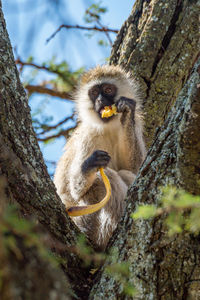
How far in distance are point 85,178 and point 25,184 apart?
1567mm

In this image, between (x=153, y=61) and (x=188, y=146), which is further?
(x=153, y=61)

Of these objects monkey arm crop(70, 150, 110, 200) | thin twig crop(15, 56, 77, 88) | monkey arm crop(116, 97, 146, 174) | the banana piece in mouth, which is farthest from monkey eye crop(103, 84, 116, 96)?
thin twig crop(15, 56, 77, 88)

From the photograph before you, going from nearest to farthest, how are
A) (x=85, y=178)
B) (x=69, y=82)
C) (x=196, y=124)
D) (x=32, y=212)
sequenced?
(x=196, y=124) < (x=32, y=212) < (x=85, y=178) < (x=69, y=82)

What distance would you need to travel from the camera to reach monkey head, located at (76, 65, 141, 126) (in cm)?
489

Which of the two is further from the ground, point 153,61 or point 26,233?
point 153,61

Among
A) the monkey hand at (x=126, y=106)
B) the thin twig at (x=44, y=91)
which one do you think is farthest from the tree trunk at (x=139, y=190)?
the thin twig at (x=44, y=91)

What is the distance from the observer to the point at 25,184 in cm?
258

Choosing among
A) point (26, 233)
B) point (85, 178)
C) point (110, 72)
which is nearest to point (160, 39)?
point (110, 72)

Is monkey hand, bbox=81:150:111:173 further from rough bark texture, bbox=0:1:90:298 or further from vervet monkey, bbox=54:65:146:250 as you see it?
rough bark texture, bbox=0:1:90:298

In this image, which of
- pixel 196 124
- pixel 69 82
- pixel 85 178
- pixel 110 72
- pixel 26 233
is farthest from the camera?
pixel 69 82

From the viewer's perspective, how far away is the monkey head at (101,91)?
4.89 meters

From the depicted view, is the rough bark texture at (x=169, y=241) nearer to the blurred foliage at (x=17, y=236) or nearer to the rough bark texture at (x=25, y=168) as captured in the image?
the rough bark texture at (x=25, y=168)

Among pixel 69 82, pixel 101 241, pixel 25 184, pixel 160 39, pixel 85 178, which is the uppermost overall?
pixel 160 39

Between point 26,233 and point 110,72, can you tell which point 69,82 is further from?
point 26,233
